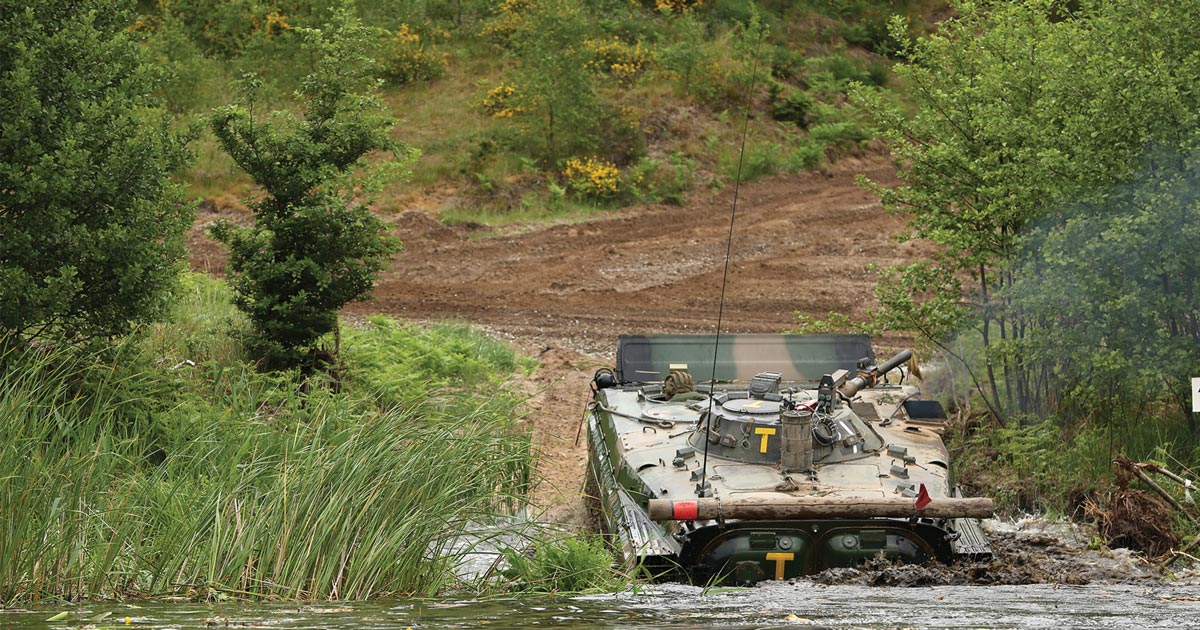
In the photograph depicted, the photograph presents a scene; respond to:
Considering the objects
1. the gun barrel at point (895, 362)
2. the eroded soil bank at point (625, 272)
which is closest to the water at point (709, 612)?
the gun barrel at point (895, 362)

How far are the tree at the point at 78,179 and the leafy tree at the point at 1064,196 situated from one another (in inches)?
309

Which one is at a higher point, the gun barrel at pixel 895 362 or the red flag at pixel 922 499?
the gun barrel at pixel 895 362

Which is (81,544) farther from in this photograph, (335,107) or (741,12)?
(741,12)

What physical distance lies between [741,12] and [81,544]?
34589 mm

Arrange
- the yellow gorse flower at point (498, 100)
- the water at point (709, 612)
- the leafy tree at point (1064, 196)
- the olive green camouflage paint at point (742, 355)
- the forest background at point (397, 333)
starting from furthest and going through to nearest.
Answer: the yellow gorse flower at point (498, 100) < the olive green camouflage paint at point (742, 355) < the leafy tree at point (1064, 196) < the forest background at point (397, 333) < the water at point (709, 612)

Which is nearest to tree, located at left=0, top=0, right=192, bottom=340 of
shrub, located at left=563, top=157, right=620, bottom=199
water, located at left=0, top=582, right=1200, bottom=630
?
water, located at left=0, top=582, right=1200, bottom=630

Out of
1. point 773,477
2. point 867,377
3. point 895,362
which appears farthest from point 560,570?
point 895,362

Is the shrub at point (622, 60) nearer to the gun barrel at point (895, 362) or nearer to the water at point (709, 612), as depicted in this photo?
the gun barrel at point (895, 362)

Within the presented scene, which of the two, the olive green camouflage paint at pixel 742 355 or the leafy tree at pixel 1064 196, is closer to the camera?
the leafy tree at pixel 1064 196

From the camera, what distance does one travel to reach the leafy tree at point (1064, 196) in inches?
490

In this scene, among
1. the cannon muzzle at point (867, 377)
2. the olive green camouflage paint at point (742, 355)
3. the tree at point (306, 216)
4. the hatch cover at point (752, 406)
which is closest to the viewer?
the hatch cover at point (752, 406)

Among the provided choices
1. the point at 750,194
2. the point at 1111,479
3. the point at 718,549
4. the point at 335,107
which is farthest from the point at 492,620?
the point at 750,194

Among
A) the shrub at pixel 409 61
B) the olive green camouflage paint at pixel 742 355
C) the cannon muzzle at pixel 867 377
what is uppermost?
the shrub at pixel 409 61

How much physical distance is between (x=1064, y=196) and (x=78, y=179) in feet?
28.9
